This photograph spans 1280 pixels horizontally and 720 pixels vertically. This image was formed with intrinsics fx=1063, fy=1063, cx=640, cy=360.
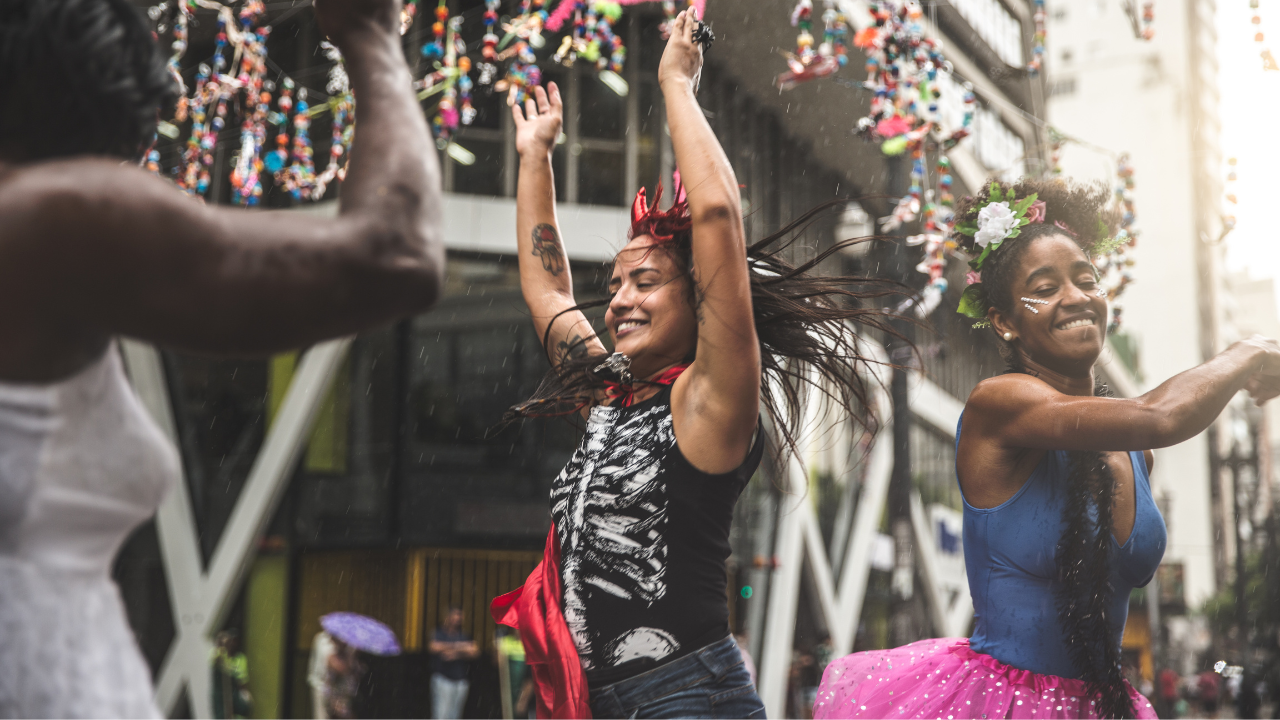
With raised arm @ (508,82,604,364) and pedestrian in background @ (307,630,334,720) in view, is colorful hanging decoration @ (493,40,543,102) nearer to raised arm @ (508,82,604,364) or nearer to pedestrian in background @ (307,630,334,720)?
raised arm @ (508,82,604,364)

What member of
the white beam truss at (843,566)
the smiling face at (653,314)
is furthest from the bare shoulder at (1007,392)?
the white beam truss at (843,566)

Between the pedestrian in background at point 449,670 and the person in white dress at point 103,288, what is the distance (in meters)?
11.2

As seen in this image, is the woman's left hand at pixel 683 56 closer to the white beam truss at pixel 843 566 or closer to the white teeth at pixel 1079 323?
the white teeth at pixel 1079 323

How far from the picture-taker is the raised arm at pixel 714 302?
1.91 metres

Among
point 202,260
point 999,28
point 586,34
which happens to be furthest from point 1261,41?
point 202,260

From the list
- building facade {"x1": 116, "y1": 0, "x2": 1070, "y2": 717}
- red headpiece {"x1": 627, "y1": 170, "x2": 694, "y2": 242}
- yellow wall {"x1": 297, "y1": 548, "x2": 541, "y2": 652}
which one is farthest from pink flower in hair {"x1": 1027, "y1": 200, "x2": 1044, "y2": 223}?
yellow wall {"x1": 297, "y1": 548, "x2": 541, "y2": 652}

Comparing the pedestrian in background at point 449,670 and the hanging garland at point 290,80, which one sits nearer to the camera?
the hanging garland at point 290,80

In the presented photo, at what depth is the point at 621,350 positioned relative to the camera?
89.7 inches

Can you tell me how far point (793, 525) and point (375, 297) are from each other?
51.1 ft

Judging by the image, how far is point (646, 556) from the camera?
204cm

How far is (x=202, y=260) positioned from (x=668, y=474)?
1227 mm

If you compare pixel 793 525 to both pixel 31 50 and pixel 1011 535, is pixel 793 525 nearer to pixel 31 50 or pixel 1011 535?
pixel 1011 535

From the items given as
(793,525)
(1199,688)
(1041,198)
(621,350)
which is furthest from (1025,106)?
(1199,688)

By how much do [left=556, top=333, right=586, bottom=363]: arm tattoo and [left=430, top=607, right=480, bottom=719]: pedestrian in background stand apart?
32.5 feet
